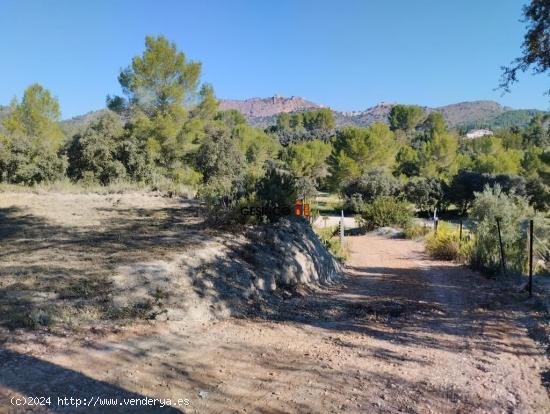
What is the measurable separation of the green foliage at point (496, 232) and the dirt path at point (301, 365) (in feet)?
15.4

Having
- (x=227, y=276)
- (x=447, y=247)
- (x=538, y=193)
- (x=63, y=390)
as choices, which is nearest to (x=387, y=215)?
(x=447, y=247)

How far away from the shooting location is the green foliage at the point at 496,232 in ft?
32.9

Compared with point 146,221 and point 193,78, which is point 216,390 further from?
point 193,78

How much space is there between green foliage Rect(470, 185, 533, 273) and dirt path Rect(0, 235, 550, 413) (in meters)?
4.69

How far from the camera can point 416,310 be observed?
6270 millimetres

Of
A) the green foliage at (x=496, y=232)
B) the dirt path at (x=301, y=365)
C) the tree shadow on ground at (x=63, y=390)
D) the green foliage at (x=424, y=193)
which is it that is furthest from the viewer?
the green foliage at (x=424, y=193)

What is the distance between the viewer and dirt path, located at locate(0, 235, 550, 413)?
3082 mm

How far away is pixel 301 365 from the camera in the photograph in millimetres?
3771

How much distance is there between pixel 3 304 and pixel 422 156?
55.8 m

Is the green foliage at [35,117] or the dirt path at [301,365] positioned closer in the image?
the dirt path at [301,365]

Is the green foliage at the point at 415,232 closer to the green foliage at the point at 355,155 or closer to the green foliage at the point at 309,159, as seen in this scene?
the green foliage at the point at 355,155

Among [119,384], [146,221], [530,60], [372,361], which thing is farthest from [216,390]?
[530,60]

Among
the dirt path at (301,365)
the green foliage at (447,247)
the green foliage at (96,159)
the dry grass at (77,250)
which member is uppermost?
the green foliage at (96,159)

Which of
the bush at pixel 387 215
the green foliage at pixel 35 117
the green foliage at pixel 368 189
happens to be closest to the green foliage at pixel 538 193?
the green foliage at pixel 368 189
